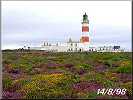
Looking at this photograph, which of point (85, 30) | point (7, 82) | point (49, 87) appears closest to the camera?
point (49, 87)

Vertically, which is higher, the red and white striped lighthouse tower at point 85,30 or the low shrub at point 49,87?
the red and white striped lighthouse tower at point 85,30

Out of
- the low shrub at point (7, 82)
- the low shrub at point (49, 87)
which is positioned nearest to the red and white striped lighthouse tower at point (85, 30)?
the low shrub at point (49, 87)

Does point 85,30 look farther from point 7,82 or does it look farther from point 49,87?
point 49,87

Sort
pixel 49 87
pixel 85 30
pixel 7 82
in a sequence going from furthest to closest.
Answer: pixel 85 30 → pixel 7 82 → pixel 49 87

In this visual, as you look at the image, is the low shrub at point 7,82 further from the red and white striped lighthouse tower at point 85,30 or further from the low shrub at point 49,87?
the red and white striped lighthouse tower at point 85,30

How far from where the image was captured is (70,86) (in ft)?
68.5

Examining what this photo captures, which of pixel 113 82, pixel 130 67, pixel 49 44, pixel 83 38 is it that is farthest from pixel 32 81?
pixel 49 44

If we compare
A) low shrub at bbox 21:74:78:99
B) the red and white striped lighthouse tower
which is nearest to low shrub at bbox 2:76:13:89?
low shrub at bbox 21:74:78:99

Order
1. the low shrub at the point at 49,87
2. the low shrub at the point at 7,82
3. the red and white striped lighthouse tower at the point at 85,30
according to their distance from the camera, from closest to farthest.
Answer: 1. the low shrub at the point at 49,87
2. the low shrub at the point at 7,82
3. the red and white striped lighthouse tower at the point at 85,30

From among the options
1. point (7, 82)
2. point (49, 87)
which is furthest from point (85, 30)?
point (49, 87)

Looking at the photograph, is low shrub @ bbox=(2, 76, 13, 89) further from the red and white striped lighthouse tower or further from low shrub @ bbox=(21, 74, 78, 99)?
the red and white striped lighthouse tower

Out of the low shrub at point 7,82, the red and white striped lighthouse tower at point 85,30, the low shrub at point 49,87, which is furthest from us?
the red and white striped lighthouse tower at point 85,30

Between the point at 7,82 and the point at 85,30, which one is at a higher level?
the point at 85,30

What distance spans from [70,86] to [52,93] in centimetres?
267
